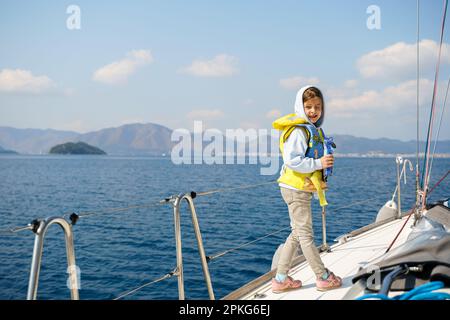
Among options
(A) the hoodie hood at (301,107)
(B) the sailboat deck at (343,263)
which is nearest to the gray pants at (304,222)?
(B) the sailboat deck at (343,263)

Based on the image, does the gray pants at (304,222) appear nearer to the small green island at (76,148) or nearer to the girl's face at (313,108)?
the girl's face at (313,108)

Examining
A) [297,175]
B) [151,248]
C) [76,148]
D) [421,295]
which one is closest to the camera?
[421,295]

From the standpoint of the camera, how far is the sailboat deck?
9.59 ft

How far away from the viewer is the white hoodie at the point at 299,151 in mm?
2830

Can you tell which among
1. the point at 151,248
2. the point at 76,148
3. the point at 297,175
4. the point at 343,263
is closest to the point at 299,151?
the point at 297,175

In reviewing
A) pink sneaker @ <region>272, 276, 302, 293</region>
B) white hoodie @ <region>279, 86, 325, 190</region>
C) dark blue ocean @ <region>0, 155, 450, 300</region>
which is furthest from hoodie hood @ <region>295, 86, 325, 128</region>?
dark blue ocean @ <region>0, 155, 450, 300</region>

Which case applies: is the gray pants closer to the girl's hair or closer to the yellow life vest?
the yellow life vest

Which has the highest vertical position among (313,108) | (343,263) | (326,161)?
(313,108)

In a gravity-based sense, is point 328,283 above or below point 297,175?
below

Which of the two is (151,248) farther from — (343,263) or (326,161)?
(326,161)

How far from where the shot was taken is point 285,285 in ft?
9.94

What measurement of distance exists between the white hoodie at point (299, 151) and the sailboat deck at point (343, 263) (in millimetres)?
835

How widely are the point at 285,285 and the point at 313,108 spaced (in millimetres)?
1420
